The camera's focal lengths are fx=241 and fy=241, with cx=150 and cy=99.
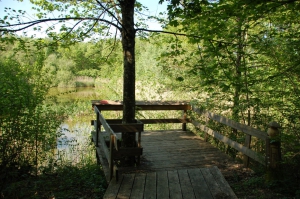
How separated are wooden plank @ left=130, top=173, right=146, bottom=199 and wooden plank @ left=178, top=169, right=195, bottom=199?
0.64m

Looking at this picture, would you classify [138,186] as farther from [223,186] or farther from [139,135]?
[223,186]

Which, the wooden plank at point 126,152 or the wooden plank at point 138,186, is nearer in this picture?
the wooden plank at point 138,186

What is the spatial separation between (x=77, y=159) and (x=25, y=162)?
8.72ft

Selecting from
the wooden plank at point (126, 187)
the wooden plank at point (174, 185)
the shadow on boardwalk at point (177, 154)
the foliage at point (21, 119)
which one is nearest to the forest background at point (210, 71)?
the foliage at point (21, 119)

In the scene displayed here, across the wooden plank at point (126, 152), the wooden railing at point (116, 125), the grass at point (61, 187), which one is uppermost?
the wooden railing at point (116, 125)

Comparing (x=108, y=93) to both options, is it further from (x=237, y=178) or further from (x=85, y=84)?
(x=85, y=84)

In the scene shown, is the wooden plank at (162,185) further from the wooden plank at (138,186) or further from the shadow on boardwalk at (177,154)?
the shadow on boardwalk at (177,154)

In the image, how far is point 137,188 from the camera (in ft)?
12.6

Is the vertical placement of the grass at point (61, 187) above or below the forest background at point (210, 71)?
below

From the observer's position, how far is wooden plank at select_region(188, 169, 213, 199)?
→ 3.66 meters

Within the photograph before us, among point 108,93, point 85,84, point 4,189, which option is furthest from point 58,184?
point 85,84

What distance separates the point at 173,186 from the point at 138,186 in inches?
22.5

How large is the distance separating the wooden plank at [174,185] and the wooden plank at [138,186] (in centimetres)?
45

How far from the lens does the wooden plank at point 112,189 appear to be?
355 centimetres
